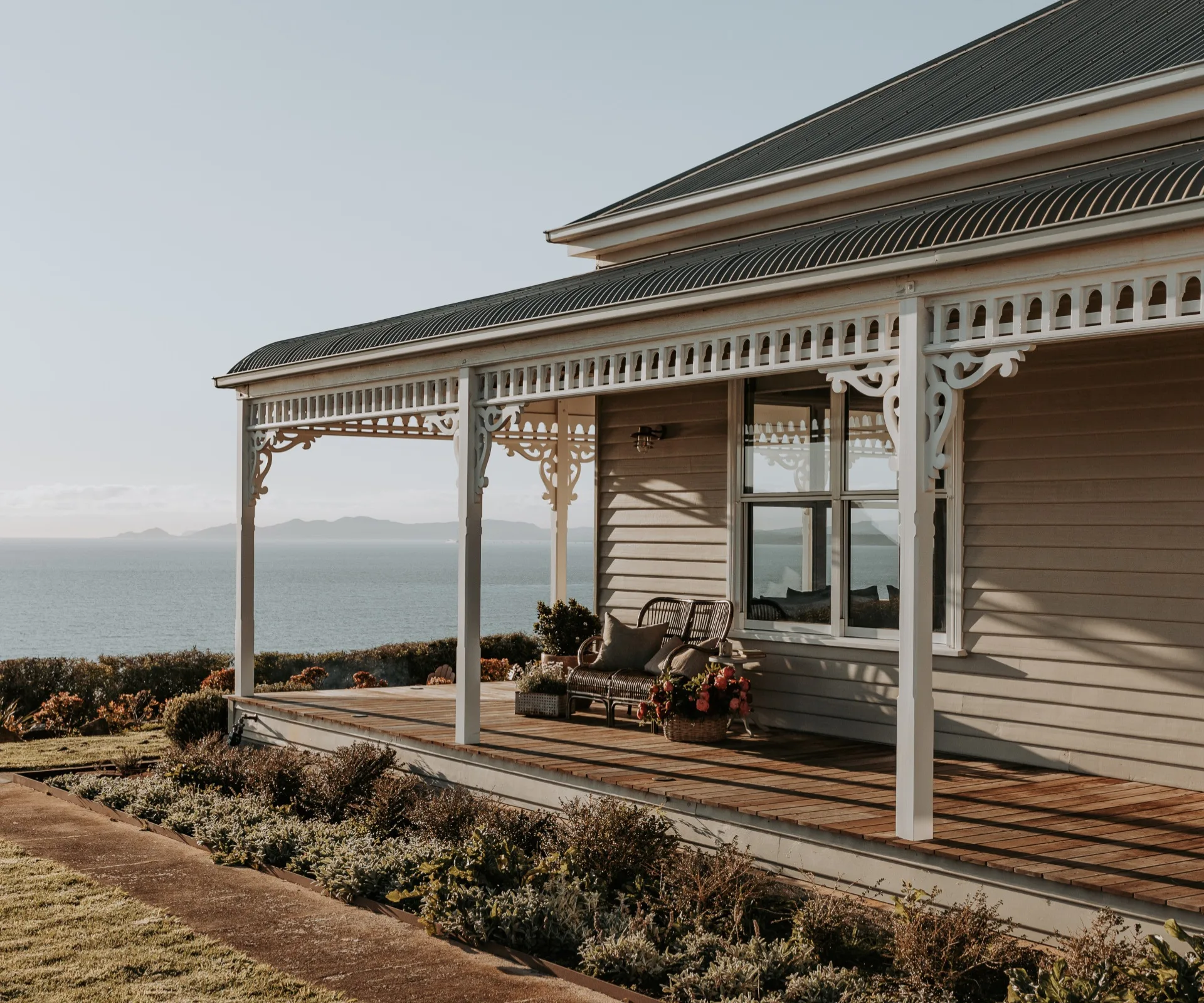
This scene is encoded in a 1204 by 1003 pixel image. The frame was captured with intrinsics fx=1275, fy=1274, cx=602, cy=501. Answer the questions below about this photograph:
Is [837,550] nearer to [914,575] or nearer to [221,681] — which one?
[914,575]

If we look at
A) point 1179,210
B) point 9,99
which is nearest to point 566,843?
point 1179,210

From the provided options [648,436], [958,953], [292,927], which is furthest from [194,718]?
[958,953]

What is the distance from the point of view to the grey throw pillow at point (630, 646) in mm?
9805

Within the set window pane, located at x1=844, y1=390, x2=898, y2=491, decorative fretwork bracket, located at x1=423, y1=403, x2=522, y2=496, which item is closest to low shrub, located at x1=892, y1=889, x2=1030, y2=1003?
window pane, located at x1=844, y1=390, x2=898, y2=491

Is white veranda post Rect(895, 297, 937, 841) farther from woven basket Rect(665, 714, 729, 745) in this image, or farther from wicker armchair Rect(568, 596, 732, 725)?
wicker armchair Rect(568, 596, 732, 725)

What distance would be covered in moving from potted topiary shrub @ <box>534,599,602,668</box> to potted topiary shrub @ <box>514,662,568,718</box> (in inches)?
23.8

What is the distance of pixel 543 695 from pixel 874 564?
2941 millimetres

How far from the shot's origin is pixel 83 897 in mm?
6930

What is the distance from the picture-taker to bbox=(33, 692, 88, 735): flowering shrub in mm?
13750

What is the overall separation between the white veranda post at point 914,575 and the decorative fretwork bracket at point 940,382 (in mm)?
32

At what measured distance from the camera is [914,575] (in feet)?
19.7

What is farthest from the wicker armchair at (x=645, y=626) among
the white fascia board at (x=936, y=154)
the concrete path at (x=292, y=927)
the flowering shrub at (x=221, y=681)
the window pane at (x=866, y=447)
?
the flowering shrub at (x=221, y=681)

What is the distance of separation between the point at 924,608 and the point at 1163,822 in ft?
5.27

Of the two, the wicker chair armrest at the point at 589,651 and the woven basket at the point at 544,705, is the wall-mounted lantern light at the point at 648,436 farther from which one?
the woven basket at the point at 544,705
